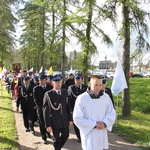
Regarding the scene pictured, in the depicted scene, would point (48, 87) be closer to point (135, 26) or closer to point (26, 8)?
point (135, 26)

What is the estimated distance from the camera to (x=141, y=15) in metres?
11.7

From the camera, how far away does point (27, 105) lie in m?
9.11

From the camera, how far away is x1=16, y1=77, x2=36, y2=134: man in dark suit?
9000mm

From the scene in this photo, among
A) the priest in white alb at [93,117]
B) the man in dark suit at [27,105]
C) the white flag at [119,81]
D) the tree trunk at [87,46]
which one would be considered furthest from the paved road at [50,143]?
the tree trunk at [87,46]

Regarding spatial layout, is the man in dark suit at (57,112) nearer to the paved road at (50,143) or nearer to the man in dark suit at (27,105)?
the paved road at (50,143)

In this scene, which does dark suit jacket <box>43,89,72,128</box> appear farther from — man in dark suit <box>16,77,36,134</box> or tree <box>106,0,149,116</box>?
tree <box>106,0,149,116</box>

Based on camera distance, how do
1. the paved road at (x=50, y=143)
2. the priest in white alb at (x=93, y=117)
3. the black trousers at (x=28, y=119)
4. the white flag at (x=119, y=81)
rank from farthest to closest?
the white flag at (x=119, y=81) < the black trousers at (x=28, y=119) < the paved road at (x=50, y=143) < the priest in white alb at (x=93, y=117)

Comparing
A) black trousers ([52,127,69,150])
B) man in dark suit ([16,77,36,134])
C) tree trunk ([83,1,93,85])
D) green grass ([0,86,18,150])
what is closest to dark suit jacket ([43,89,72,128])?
black trousers ([52,127,69,150])

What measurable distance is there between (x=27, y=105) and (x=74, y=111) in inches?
194

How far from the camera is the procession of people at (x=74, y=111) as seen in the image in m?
4.30

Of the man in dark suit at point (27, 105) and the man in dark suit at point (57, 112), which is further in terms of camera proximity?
the man in dark suit at point (27, 105)

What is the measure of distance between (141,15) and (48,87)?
19.3ft

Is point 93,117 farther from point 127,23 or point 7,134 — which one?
point 127,23

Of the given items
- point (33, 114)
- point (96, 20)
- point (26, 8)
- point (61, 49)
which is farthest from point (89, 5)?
point (26, 8)
